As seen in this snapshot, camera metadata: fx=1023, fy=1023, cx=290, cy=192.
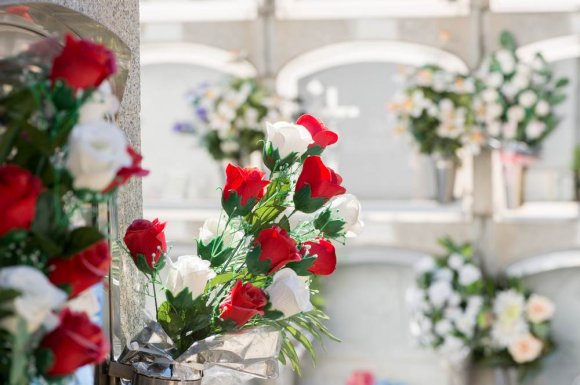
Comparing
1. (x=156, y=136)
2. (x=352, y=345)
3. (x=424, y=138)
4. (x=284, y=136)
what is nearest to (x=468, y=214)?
(x=424, y=138)

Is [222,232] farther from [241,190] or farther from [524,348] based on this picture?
[524,348]

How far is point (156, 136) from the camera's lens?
4.01 m

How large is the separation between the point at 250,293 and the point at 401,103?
3.00m

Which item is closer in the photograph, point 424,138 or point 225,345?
point 225,345

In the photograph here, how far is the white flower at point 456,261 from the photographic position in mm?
3678

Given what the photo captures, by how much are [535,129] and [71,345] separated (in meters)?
3.20

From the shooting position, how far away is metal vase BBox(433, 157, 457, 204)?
146 inches

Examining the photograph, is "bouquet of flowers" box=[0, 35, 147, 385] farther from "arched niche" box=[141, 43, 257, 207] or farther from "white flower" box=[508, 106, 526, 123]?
"arched niche" box=[141, 43, 257, 207]

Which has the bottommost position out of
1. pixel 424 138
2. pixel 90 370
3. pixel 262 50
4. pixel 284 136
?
Answer: pixel 90 370

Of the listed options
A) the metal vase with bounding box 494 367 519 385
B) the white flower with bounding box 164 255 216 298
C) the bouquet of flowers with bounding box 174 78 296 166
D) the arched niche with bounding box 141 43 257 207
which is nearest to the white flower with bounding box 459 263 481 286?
the metal vase with bounding box 494 367 519 385

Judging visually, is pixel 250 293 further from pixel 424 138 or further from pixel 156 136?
pixel 156 136

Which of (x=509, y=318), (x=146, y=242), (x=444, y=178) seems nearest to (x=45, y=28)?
(x=146, y=242)

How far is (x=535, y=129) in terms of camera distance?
3539mm

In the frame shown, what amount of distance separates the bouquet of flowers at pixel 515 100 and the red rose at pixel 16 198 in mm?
3178
